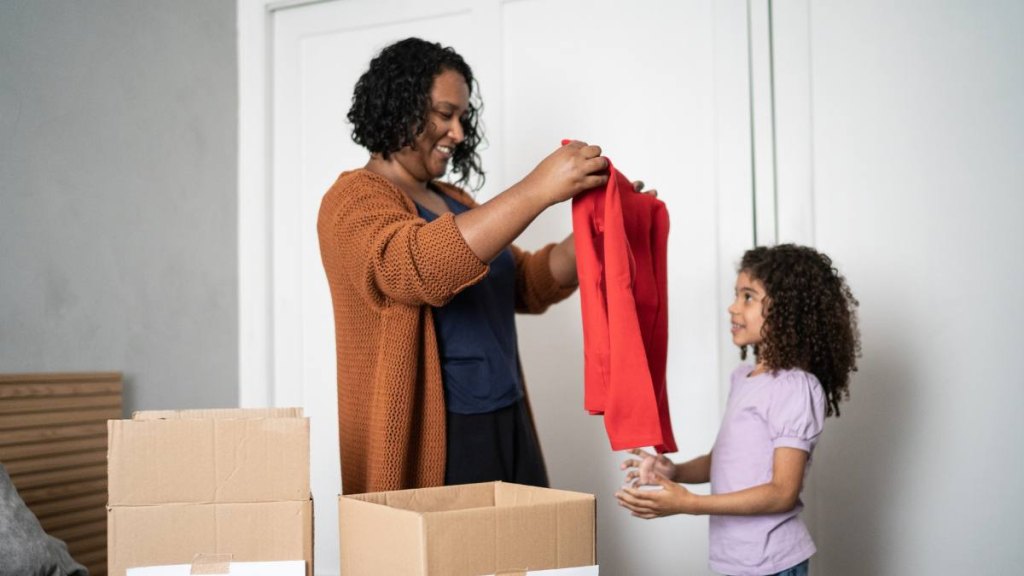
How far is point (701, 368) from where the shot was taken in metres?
2.29

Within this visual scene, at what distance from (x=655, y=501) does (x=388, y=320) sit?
492mm

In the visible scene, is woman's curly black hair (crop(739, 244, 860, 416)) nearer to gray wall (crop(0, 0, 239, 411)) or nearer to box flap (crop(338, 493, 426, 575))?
box flap (crop(338, 493, 426, 575))

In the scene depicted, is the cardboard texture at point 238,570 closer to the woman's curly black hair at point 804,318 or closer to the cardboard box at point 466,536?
the cardboard box at point 466,536

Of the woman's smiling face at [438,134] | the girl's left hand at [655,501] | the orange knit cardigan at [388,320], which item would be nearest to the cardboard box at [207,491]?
the orange knit cardigan at [388,320]

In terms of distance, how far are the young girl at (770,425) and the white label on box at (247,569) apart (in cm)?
51

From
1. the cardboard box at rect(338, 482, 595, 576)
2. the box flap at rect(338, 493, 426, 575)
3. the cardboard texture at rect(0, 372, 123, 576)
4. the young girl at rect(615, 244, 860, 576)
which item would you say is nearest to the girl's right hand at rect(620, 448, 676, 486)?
the young girl at rect(615, 244, 860, 576)

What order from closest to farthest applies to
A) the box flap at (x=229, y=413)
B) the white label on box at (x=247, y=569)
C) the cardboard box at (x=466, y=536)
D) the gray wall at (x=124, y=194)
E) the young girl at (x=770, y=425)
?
the cardboard box at (x=466, y=536) < the white label on box at (x=247, y=569) < the box flap at (x=229, y=413) < the young girl at (x=770, y=425) < the gray wall at (x=124, y=194)

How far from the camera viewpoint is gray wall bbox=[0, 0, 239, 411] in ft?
6.47

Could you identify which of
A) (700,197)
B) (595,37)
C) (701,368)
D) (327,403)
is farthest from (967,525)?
(327,403)

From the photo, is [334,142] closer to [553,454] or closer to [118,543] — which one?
[553,454]

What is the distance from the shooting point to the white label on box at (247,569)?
43.2 inches

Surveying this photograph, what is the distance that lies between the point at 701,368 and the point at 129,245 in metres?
1.44

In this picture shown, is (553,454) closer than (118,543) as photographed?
No

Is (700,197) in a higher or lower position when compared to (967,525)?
higher
